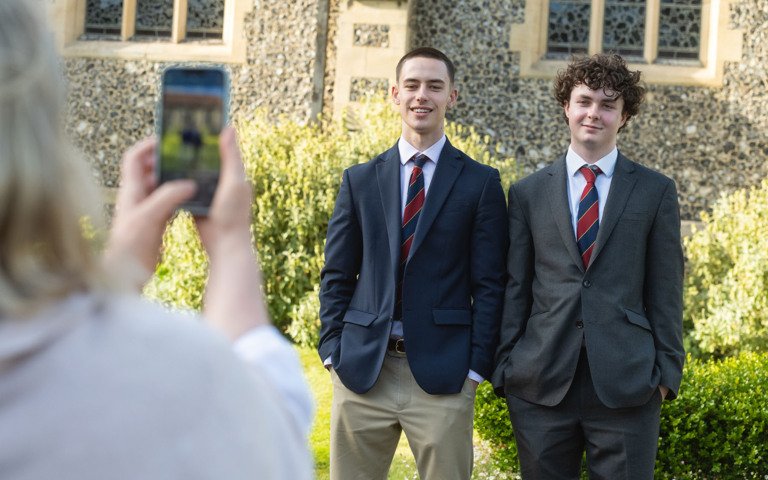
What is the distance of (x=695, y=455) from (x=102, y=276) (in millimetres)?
4711

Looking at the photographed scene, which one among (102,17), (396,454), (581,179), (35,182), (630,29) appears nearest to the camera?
(35,182)

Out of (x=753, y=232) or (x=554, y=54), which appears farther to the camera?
(x=554, y=54)

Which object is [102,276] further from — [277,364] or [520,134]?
[520,134]

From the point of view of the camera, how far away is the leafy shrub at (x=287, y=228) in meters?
8.07

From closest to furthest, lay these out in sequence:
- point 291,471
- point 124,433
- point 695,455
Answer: point 124,433 → point 291,471 → point 695,455

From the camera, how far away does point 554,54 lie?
1093 cm

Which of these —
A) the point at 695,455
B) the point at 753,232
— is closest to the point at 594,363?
the point at 695,455

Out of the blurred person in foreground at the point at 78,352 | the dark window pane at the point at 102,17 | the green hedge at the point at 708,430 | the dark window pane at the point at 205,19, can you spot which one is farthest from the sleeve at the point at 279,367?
the dark window pane at the point at 102,17

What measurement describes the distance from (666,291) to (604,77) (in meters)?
0.78

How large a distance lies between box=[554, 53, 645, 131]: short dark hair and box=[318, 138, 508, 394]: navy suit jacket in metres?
0.45

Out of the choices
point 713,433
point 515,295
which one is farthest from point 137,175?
point 713,433

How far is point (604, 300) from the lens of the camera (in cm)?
335

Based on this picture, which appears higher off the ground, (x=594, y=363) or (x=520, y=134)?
(x=520, y=134)

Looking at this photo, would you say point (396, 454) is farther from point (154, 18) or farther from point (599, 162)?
point (154, 18)
